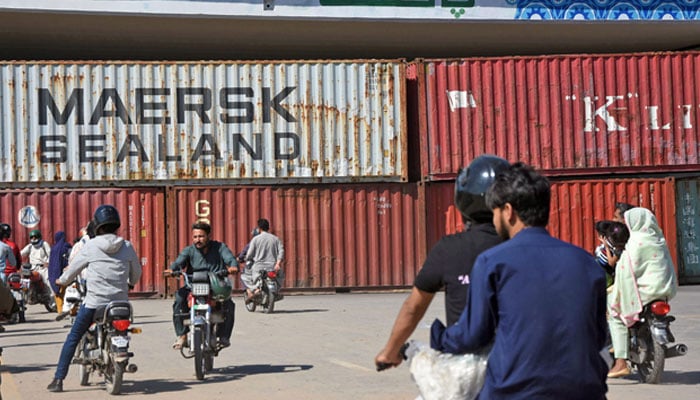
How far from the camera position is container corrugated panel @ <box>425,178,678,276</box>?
24.9 metres

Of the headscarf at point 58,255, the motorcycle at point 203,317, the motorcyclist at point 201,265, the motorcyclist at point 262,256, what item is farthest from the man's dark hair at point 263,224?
the motorcycle at point 203,317

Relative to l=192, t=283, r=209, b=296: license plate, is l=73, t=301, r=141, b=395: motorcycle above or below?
below

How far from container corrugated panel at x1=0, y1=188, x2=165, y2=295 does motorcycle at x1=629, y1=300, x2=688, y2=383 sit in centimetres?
1574

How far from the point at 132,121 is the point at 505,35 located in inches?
446

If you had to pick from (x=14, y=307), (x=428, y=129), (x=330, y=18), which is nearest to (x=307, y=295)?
(x=428, y=129)

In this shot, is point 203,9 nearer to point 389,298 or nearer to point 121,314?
point 389,298

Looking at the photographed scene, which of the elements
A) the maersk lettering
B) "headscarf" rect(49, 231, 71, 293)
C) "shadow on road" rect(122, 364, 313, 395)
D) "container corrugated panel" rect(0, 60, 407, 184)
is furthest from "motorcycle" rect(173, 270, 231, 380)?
the maersk lettering

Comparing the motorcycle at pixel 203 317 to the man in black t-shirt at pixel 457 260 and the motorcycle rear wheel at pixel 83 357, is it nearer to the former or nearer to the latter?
the motorcycle rear wheel at pixel 83 357

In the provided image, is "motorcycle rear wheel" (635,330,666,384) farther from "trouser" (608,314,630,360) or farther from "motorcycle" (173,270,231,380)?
"motorcycle" (173,270,231,380)

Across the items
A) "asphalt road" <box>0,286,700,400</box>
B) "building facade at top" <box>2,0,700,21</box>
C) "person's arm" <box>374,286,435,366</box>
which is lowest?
"asphalt road" <box>0,286,700,400</box>

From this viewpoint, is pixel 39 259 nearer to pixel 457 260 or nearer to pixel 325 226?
pixel 325 226

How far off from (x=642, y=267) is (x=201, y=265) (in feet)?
12.7

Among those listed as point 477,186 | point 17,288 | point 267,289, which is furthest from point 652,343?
point 267,289

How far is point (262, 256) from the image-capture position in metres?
19.0
